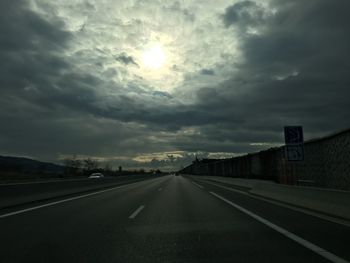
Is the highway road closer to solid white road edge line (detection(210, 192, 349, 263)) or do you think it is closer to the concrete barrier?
solid white road edge line (detection(210, 192, 349, 263))

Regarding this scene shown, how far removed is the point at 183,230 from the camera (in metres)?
10.9

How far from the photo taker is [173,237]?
979cm

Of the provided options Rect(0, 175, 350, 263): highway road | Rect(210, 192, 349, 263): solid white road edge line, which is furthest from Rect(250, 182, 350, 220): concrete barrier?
Rect(210, 192, 349, 263): solid white road edge line

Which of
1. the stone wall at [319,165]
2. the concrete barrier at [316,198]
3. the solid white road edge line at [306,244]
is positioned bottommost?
the solid white road edge line at [306,244]

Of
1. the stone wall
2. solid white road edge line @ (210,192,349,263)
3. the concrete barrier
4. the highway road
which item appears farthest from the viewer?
the stone wall

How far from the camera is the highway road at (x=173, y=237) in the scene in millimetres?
7609

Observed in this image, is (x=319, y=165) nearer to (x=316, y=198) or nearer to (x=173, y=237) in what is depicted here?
(x=316, y=198)

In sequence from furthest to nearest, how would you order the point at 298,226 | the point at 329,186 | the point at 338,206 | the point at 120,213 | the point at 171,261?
the point at 329,186
the point at 120,213
the point at 338,206
the point at 298,226
the point at 171,261

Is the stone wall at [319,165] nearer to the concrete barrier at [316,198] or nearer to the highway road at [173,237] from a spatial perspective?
the concrete barrier at [316,198]

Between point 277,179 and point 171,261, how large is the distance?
2812cm

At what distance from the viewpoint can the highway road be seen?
761 centimetres

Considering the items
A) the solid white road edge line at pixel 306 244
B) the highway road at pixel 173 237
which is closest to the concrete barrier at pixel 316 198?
the highway road at pixel 173 237

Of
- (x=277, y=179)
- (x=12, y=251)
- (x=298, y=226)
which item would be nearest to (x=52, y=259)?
(x=12, y=251)

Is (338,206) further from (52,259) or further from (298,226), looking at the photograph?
(52,259)
